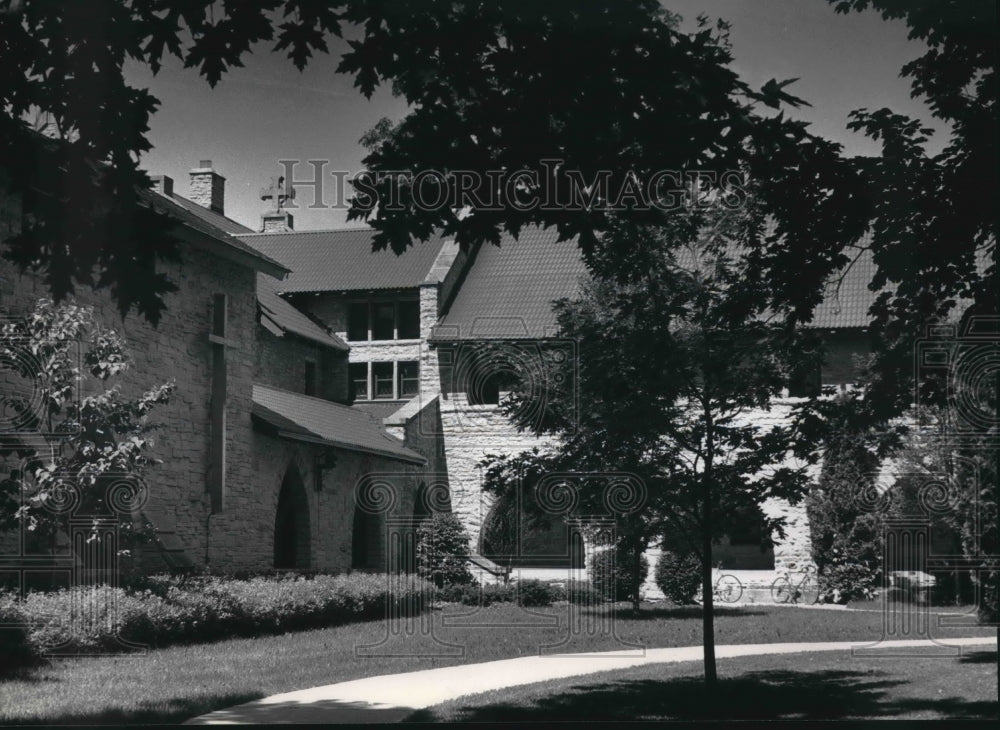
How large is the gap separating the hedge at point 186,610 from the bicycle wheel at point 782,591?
9.53 m

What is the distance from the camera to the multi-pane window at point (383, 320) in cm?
3359

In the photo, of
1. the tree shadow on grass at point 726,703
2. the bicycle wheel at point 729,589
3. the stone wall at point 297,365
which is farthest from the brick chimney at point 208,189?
the tree shadow on grass at point 726,703

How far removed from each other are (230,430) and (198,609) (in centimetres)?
549

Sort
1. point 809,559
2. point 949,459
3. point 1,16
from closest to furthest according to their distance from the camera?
1. point 1,16
2. point 949,459
3. point 809,559

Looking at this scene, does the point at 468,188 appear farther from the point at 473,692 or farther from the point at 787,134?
the point at 473,692

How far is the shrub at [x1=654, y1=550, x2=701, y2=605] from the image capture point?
85.9ft

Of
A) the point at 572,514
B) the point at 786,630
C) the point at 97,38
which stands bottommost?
the point at 786,630

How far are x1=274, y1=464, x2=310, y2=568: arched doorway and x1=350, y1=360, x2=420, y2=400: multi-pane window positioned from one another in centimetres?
899

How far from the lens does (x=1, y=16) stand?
8992mm

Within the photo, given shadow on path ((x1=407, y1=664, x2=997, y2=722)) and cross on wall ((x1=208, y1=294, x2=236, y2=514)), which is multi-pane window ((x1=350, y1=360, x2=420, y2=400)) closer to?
cross on wall ((x1=208, y1=294, x2=236, y2=514))

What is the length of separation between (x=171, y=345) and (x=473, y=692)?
33.5 ft

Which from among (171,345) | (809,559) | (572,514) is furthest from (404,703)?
(809,559)

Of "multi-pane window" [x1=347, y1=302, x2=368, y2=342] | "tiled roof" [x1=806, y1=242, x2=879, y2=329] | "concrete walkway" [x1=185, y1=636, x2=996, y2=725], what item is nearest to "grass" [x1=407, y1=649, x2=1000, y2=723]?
"concrete walkway" [x1=185, y1=636, x2=996, y2=725]

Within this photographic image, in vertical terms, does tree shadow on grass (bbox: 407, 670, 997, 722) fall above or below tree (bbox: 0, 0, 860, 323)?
below
